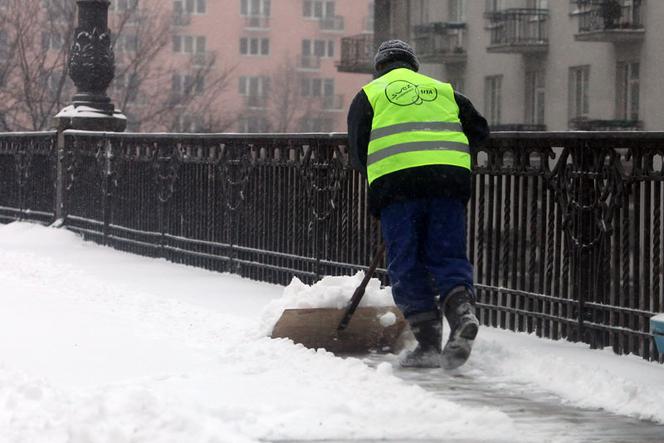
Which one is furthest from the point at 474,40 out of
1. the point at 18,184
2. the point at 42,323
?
the point at 42,323

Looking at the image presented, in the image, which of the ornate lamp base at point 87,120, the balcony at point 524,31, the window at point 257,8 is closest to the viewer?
the ornate lamp base at point 87,120

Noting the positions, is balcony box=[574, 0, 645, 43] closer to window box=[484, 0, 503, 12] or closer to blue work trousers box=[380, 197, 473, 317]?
window box=[484, 0, 503, 12]

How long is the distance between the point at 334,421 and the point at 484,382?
1.56 m

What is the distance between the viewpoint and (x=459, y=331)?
836 cm

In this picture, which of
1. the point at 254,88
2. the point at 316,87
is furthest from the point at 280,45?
the point at 254,88

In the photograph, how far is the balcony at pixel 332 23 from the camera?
113875mm

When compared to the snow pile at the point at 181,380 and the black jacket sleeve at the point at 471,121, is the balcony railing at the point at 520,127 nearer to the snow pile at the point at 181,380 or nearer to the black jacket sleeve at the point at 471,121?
the snow pile at the point at 181,380

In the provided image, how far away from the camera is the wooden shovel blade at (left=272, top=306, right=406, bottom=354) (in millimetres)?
9219

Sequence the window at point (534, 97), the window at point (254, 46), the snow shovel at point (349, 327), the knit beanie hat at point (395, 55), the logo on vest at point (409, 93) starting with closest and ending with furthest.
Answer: the logo on vest at point (409, 93) → the knit beanie hat at point (395, 55) → the snow shovel at point (349, 327) → the window at point (534, 97) → the window at point (254, 46)

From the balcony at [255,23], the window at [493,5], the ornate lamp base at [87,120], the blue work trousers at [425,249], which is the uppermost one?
the balcony at [255,23]

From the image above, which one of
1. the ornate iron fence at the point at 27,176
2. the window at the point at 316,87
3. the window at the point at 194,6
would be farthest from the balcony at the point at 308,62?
the ornate iron fence at the point at 27,176

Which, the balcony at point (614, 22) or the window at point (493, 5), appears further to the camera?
the window at point (493, 5)

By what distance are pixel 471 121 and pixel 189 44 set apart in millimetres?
99310

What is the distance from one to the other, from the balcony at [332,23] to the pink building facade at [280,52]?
70 mm
